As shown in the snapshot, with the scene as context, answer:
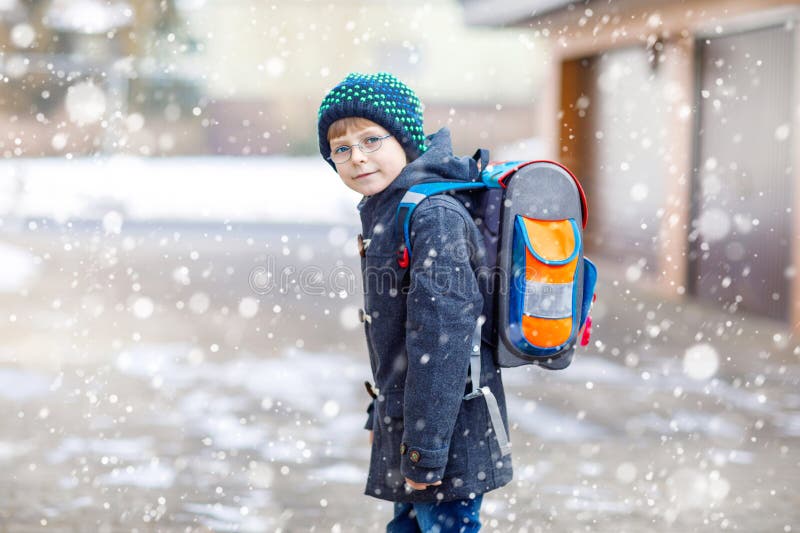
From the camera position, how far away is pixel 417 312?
2.35 m

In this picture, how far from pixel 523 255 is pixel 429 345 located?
326 mm

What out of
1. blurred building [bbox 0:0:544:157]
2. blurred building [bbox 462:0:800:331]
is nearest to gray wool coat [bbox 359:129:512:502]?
blurred building [bbox 462:0:800:331]

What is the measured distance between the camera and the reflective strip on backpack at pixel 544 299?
2428 mm

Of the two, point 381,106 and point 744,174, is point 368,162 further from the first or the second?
point 744,174

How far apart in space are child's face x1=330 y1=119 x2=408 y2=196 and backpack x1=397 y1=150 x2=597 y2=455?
14cm

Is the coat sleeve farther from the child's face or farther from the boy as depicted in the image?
the child's face

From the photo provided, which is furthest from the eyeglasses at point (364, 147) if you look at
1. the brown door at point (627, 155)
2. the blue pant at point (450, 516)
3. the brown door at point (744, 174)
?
the brown door at point (627, 155)

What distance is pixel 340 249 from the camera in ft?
50.3

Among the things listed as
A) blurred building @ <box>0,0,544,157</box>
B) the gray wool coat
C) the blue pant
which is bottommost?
the blue pant

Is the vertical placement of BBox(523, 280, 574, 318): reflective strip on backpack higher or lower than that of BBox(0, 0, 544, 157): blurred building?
lower

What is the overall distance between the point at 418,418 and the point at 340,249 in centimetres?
1302

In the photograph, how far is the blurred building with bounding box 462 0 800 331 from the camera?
30.6 feet

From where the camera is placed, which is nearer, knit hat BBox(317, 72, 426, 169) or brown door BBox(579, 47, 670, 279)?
knit hat BBox(317, 72, 426, 169)

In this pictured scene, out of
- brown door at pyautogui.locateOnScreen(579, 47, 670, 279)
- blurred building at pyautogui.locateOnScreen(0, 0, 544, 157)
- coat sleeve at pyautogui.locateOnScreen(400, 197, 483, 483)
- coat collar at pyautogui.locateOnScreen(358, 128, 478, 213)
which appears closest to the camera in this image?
coat sleeve at pyautogui.locateOnScreen(400, 197, 483, 483)
